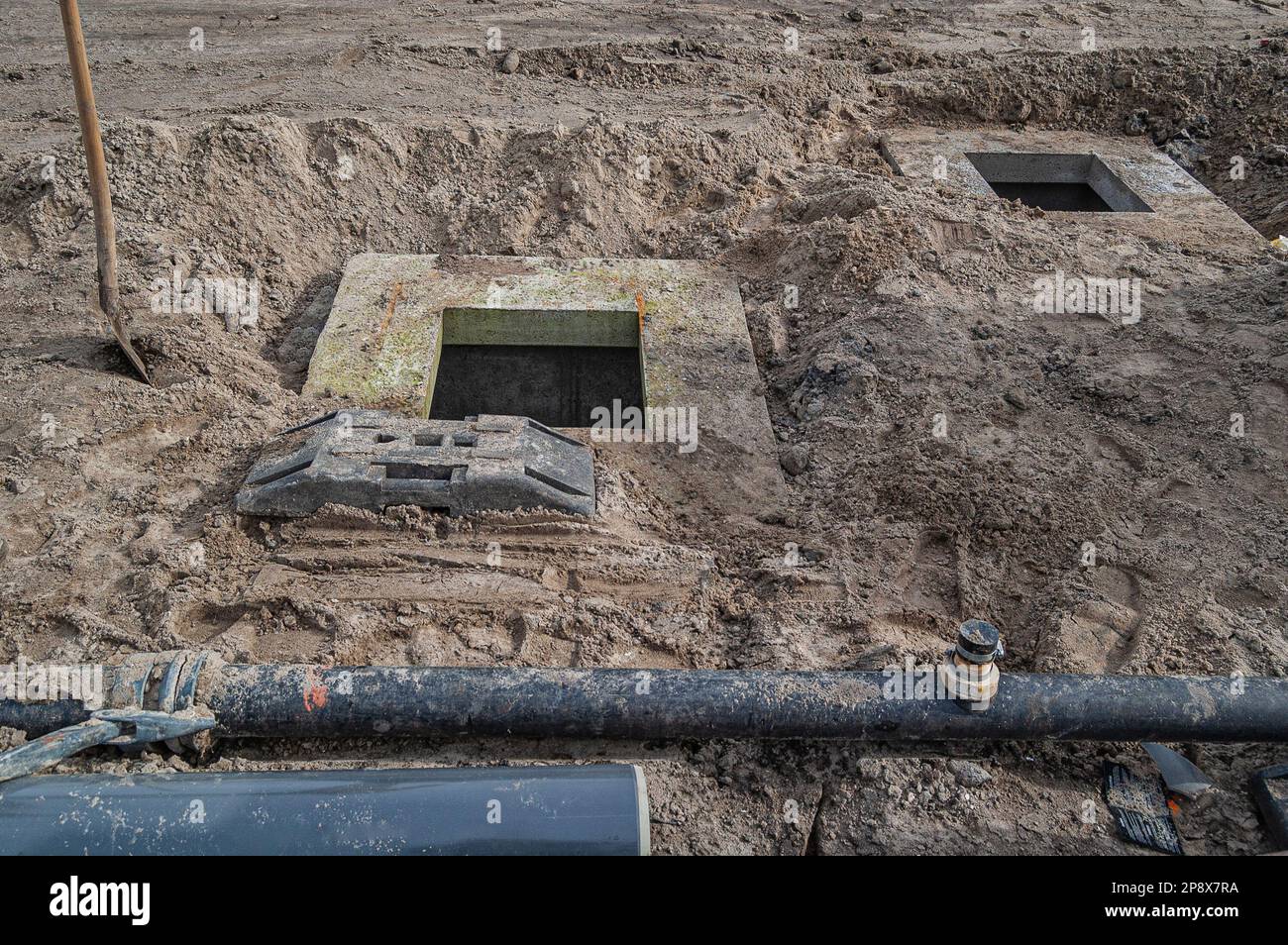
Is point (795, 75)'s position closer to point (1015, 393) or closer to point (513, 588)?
point (1015, 393)

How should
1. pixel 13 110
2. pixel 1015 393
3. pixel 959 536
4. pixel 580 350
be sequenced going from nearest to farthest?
pixel 959 536 < pixel 1015 393 < pixel 580 350 < pixel 13 110

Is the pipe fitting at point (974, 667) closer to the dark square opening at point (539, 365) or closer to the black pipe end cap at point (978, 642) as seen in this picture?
the black pipe end cap at point (978, 642)

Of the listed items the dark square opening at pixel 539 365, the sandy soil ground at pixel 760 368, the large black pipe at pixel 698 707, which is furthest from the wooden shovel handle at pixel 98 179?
the large black pipe at pixel 698 707

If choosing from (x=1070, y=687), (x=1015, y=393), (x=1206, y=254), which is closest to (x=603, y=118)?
(x=1015, y=393)

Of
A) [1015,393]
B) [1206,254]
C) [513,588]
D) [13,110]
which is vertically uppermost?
[13,110]

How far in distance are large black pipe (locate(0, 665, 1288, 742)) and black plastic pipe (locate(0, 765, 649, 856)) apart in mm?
373

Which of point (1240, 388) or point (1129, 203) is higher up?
point (1129, 203)

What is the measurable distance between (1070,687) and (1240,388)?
2876mm

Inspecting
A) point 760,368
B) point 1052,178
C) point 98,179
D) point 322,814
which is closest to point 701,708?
point 322,814

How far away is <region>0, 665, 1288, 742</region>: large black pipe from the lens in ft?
9.97

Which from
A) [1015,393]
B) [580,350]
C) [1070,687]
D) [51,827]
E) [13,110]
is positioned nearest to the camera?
[51,827]

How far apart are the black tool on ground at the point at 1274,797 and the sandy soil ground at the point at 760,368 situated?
76 mm

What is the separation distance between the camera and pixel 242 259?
607 cm

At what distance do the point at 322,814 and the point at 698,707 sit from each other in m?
1.19
